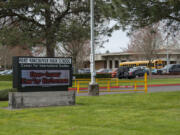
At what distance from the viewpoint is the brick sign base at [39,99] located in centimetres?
1414

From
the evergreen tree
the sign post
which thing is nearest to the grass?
the sign post

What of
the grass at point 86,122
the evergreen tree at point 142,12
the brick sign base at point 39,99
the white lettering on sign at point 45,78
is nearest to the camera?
the grass at point 86,122

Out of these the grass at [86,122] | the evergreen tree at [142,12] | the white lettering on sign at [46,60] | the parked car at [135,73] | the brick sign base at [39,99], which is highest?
the evergreen tree at [142,12]

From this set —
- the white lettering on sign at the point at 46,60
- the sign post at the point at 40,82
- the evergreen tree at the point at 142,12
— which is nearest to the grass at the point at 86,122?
the sign post at the point at 40,82

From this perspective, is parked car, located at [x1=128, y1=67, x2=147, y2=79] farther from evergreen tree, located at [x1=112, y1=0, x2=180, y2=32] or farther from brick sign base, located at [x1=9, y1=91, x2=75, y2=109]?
brick sign base, located at [x1=9, y1=91, x2=75, y2=109]

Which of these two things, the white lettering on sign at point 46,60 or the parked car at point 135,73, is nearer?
the white lettering on sign at point 46,60

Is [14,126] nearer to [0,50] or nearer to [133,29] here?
[133,29]

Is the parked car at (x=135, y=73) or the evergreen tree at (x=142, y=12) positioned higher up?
the evergreen tree at (x=142, y=12)

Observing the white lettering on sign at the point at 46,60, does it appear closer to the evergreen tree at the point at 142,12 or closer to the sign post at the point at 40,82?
the sign post at the point at 40,82

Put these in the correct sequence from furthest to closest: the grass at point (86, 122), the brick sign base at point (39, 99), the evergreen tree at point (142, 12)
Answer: the evergreen tree at point (142, 12)
the brick sign base at point (39, 99)
the grass at point (86, 122)

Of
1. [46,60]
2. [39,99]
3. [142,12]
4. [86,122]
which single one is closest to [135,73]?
[142,12]

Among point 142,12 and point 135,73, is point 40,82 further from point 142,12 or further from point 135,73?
point 135,73

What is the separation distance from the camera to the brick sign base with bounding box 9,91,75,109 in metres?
14.1

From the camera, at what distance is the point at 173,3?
14938 mm
